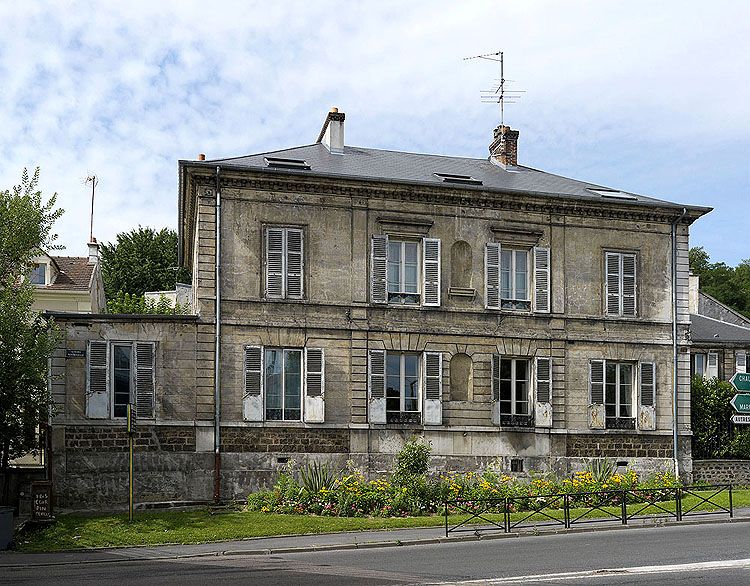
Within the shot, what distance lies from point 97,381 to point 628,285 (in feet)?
47.9

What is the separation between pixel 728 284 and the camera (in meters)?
64.9

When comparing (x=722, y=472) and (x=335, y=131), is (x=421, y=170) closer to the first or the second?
(x=335, y=131)

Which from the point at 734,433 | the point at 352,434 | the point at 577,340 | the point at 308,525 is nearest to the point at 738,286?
the point at 734,433

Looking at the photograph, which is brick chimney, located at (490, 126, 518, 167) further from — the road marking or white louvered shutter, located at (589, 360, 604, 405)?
the road marking

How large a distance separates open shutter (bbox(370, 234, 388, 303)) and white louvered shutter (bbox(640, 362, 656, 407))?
7627 millimetres

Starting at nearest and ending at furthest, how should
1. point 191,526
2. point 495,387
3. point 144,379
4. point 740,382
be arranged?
1. point 740,382
2. point 191,526
3. point 144,379
4. point 495,387

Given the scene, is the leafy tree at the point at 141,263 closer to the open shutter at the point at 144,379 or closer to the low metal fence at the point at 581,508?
the open shutter at the point at 144,379

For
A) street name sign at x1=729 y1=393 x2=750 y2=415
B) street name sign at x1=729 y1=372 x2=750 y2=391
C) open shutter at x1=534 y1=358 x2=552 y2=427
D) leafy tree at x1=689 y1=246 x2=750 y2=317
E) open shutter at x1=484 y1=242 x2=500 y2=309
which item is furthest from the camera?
leafy tree at x1=689 y1=246 x2=750 y2=317

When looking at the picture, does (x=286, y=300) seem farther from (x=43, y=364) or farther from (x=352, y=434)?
(x=43, y=364)

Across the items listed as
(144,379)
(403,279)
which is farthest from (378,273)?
(144,379)

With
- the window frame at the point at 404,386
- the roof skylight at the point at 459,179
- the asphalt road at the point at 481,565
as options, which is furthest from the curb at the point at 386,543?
the roof skylight at the point at 459,179

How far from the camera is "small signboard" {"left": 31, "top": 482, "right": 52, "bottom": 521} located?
21719mm

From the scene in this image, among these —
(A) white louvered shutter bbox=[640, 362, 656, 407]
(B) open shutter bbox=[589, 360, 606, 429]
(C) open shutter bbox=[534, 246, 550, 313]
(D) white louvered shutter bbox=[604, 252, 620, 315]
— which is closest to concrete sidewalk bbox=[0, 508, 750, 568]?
(B) open shutter bbox=[589, 360, 606, 429]

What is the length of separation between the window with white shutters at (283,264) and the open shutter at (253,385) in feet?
5.06
